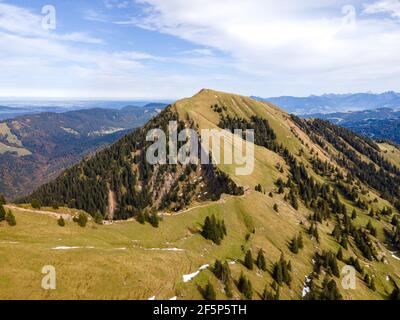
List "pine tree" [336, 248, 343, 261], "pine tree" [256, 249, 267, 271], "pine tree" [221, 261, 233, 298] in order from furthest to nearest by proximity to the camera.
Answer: "pine tree" [336, 248, 343, 261], "pine tree" [256, 249, 267, 271], "pine tree" [221, 261, 233, 298]

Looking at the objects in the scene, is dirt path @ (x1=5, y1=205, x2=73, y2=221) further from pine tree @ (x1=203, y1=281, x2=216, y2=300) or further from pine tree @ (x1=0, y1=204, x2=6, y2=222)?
pine tree @ (x1=203, y1=281, x2=216, y2=300)

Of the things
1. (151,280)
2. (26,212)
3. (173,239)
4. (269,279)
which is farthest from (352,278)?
(26,212)

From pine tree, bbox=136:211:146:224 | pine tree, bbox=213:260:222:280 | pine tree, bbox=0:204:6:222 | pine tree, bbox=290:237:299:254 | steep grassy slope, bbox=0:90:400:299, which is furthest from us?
pine tree, bbox=290:237:299:254

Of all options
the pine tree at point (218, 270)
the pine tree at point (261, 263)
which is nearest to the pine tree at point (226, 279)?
the pine tree at point (218, 270)

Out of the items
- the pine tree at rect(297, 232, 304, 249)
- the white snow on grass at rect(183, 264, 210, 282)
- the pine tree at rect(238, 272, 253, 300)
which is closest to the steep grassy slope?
the white snow on grass at rect(183, 264, 210, 282)

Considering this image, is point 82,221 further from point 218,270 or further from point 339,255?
point 339,255

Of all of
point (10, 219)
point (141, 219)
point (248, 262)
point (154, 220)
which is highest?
point (10, 219)

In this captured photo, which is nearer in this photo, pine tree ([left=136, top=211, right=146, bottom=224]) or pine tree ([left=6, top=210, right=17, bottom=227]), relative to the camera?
pine tree ([left=6, top=210, right=17, bottom=227])

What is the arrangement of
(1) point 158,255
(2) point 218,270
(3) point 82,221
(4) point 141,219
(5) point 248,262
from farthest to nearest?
Result: (4) point 141,219 < (5) point 248,262 < (3) point 82,221 < (2) point 218,270 < (1) point 158,255

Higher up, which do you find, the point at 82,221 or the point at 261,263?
the point at 82,221

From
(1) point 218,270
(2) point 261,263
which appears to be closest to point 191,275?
(1) point 218,270

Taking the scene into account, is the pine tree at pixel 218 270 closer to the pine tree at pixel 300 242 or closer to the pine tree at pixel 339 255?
the pine tree at pixel 300 242
